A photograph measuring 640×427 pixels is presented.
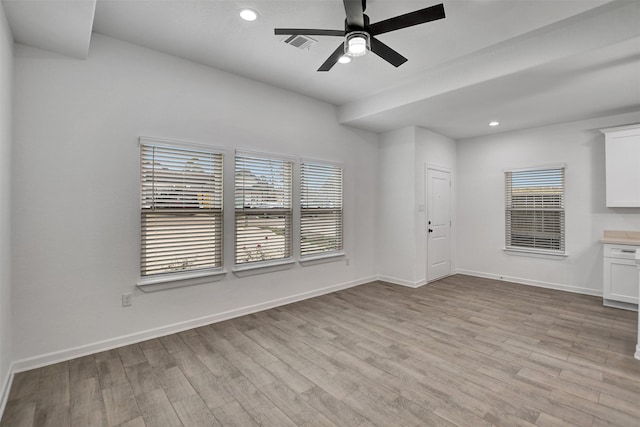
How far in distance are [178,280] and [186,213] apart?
749mm

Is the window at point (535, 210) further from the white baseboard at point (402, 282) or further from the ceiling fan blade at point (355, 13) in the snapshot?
the ceiling fan blade at point (355, 13)

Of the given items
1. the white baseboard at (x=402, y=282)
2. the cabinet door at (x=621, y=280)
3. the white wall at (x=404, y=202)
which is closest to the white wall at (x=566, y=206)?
the cabinet door at (x=621, y=280)

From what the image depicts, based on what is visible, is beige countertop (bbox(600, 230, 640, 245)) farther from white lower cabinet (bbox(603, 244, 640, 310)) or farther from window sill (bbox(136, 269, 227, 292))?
window sill (bbox(136, 269, 227, 292))

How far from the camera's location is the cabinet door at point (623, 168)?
13.4 feet

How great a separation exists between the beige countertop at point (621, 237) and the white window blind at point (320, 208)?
382cm

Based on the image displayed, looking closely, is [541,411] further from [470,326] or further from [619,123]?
[619,123]

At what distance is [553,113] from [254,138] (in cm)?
440

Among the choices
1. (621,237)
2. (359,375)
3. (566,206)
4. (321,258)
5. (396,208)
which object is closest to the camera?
(359,375)

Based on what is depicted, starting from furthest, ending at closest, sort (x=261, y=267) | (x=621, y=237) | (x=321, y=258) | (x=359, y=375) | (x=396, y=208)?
1. (x=396, y=208)
2. (x=321, y=258)
3. (x=621, y=237)
4. (x=261, y=267)
5. (x=359, y=375)

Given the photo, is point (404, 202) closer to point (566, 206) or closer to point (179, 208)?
point (566, 206)

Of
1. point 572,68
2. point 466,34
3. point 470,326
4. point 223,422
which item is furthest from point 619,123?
point 223,422

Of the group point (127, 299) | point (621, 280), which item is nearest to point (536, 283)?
point (621, 280)

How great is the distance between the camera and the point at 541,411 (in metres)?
2.01

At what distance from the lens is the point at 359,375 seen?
8.07ft
